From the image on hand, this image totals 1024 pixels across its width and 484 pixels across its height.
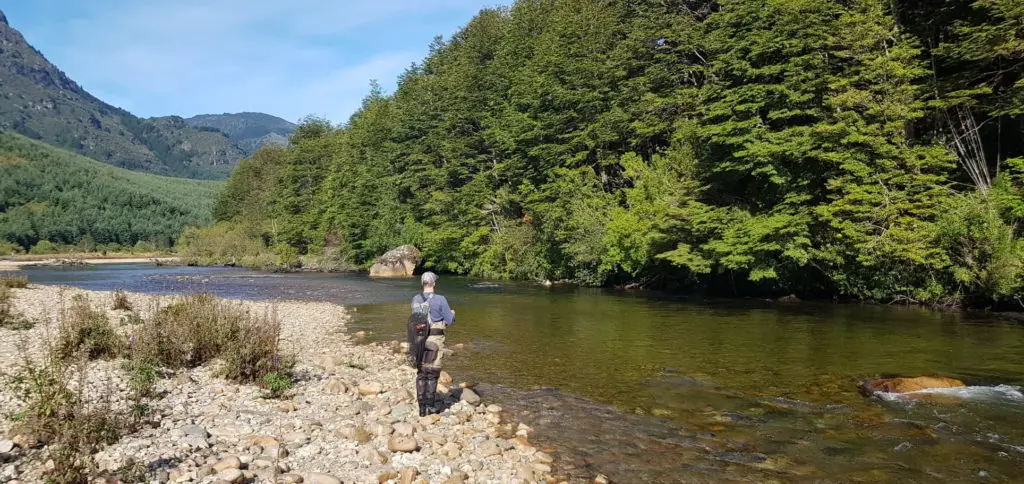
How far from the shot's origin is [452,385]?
36.8ft

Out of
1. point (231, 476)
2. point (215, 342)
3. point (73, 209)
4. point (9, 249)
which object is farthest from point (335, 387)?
point (73, 209)

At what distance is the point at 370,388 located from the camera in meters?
10.3

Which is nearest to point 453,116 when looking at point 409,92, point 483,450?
point 409,92

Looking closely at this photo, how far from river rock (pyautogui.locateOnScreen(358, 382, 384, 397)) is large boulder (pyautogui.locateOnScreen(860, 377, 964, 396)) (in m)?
8.75

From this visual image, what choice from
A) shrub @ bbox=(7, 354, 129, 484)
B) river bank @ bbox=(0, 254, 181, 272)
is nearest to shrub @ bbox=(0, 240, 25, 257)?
river bank @ bbox=(0, 254, 181, 272)

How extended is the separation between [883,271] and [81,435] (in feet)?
86.5

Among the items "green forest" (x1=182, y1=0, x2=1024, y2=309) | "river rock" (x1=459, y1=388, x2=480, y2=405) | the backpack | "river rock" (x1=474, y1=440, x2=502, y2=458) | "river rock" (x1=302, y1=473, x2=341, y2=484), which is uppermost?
"green forest" (x1=182, y1=0, x2=1024, y2=309)

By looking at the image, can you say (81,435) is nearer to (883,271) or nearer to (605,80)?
(883,271)

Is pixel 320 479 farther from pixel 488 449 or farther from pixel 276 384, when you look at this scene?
pixel 276 384

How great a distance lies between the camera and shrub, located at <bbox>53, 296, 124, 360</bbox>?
10.3 m

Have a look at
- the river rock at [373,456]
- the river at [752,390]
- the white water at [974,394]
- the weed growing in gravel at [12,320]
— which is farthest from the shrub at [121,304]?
the white water at [974,394]

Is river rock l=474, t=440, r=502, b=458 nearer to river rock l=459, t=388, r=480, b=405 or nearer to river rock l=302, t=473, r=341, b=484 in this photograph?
river rock l=302, t=473, r=341, b=484

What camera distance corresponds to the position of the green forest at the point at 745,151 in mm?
21984

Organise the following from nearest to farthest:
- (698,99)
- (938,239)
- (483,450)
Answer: (483,450), (938,239), (698,99)
